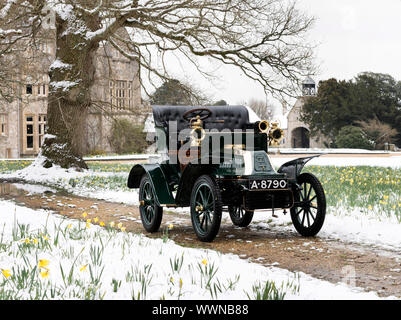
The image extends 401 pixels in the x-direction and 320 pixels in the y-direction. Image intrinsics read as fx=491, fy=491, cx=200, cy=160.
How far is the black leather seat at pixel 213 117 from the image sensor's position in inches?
298

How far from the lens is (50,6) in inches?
627

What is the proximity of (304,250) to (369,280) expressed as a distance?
1348mm

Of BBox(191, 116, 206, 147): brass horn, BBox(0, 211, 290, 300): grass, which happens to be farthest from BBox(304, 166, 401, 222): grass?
BBox(0, 211, 290, 300): grass

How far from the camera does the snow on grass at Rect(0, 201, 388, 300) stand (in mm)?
3590

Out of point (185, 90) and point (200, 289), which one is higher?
point (185, 90)

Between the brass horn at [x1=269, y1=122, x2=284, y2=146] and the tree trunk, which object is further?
the tree trunk

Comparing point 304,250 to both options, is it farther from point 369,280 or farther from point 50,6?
point 50,6

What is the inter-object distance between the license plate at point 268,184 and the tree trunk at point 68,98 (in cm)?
1148

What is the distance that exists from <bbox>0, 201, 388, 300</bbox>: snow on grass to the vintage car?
42.0 inches

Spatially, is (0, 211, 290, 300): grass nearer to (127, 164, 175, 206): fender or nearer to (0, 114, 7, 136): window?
(127, 164, 175, 206): fender

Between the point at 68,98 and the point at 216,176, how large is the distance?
11552 mm

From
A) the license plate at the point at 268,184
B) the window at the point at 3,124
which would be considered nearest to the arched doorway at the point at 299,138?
the window at the point at 3,124

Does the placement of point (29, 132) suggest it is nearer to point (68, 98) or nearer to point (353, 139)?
point (68, 98)
